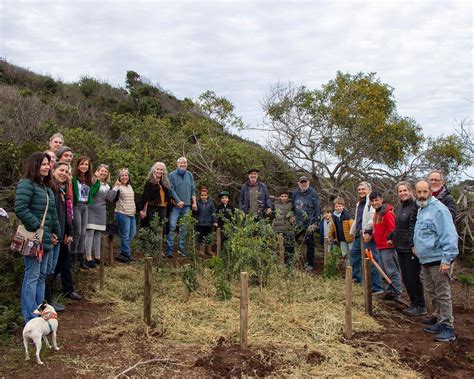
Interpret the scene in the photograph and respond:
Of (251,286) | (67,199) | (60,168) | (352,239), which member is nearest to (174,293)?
(251,286)

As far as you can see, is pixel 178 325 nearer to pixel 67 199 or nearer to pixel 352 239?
pixel 67 199

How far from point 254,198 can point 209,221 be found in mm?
1015

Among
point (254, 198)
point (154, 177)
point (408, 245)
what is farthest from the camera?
point (254, 198)

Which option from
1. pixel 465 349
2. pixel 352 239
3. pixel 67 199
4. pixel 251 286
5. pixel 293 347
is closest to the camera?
pixel 293 347

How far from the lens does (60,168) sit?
4.98 metres

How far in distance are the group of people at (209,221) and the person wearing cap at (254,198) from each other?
2cm

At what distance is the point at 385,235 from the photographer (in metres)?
6.20

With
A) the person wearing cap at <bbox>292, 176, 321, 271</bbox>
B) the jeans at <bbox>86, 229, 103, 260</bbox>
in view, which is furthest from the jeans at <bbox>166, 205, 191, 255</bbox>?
the person wearing cap at <bbox>292, 176, 321, 271</bbox>

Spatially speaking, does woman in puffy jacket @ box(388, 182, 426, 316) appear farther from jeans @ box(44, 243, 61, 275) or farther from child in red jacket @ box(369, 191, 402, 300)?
jeans @ box(44, 243, 61, 275)

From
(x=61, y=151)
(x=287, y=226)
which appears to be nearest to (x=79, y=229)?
(x=61, y=151)

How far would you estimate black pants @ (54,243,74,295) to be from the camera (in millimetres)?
5402

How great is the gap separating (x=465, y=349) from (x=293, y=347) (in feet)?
5.88

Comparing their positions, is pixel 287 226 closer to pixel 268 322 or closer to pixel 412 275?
pixel 412 275

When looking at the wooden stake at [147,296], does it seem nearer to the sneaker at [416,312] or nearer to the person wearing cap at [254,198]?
the sneaker at [416,312]
